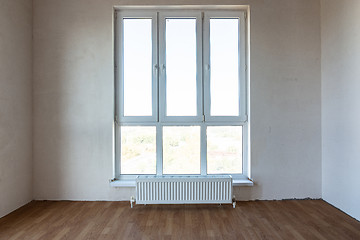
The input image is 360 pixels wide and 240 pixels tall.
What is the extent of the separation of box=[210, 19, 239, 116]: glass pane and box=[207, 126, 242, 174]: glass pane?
0.28m

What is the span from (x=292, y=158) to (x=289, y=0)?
235cm

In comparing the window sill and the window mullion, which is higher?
the window mullion

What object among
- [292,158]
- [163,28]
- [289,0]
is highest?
[289,0]

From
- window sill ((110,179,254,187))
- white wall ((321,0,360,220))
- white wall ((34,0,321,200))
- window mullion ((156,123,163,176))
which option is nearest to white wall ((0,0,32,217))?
white wall ((34,0,321,200))

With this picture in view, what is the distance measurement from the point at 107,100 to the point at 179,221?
1997 millimetres

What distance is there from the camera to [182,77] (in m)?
3.97

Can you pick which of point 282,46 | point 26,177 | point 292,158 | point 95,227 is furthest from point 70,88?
point 292,158

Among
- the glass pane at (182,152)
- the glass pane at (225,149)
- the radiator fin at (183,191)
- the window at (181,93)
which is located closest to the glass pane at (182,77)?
the window at (181,93)

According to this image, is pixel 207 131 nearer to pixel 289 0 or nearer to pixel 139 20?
pixel 139 20

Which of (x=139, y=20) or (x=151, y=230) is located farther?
(x=139, y=20)

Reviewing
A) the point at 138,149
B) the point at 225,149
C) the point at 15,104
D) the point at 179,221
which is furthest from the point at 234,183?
the point at 15,104

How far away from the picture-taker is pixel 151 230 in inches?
114

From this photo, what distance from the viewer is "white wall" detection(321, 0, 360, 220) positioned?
10.5ft

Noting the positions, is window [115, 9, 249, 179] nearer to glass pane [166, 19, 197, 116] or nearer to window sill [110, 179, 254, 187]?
glass pane [166, 19, 197, 116]
